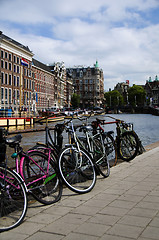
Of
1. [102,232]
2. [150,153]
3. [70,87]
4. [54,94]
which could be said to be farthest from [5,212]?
[70,87]

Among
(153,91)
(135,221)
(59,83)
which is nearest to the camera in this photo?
(135,221)

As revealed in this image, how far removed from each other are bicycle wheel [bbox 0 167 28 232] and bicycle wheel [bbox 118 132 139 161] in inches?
193

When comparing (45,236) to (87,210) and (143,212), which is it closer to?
(87,210)

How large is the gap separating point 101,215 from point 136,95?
15662 centimetres

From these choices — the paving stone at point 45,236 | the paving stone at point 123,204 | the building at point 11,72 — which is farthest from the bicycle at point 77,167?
the building at point 11,72

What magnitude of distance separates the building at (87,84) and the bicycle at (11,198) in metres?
131

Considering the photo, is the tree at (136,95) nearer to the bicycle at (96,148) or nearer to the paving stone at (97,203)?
the bicycle at (96,148)

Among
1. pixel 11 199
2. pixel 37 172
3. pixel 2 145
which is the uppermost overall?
pixel 2 145

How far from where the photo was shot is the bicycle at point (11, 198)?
3.51 metres

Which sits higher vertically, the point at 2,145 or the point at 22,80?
the point at 22,80

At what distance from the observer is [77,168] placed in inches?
201

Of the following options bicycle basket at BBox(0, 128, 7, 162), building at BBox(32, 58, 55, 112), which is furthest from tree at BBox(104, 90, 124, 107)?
bicycle basket at BBox(0, 128, 7, 162)

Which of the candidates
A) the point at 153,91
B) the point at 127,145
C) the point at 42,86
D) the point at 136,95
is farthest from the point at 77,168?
the point at 153,91

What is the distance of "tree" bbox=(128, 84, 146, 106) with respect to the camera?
6142 inches
